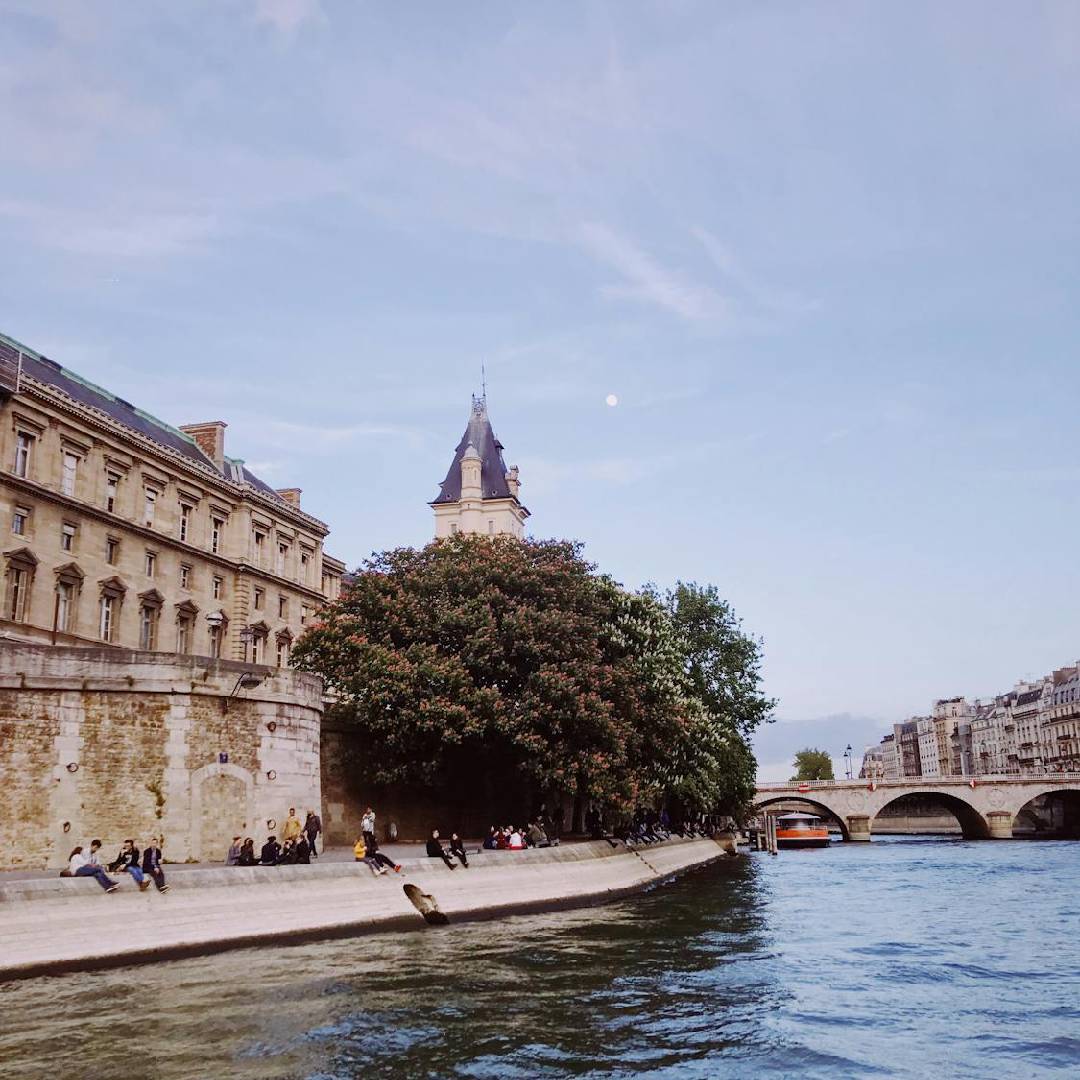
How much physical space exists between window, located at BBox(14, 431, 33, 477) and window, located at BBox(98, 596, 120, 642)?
672 centimetres

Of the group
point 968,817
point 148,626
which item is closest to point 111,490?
point 148,626

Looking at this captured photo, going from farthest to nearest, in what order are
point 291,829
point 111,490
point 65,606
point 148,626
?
point 148,626, point 111,490, point 65,606, point 291,829

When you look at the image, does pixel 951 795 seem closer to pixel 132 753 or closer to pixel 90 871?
pixel 132 753

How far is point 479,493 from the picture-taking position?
10088 cm

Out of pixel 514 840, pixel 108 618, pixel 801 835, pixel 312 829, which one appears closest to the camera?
pixel 312 829

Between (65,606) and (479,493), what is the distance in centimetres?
5730

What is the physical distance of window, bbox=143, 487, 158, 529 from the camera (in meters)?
51.4

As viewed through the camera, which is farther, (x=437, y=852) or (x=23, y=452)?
(x=23, y=452)

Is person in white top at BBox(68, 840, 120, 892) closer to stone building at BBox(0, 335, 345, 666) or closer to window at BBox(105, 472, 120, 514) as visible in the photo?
stone building at BBox(0, 335, 345, 666)

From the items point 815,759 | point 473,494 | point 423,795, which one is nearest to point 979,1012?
point 423,795

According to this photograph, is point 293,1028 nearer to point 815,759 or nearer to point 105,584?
point 105,584

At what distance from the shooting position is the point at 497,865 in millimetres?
33531

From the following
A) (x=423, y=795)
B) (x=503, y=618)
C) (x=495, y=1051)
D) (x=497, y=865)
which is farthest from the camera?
(x=423, y=795)

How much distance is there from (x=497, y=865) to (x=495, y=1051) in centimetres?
1880
